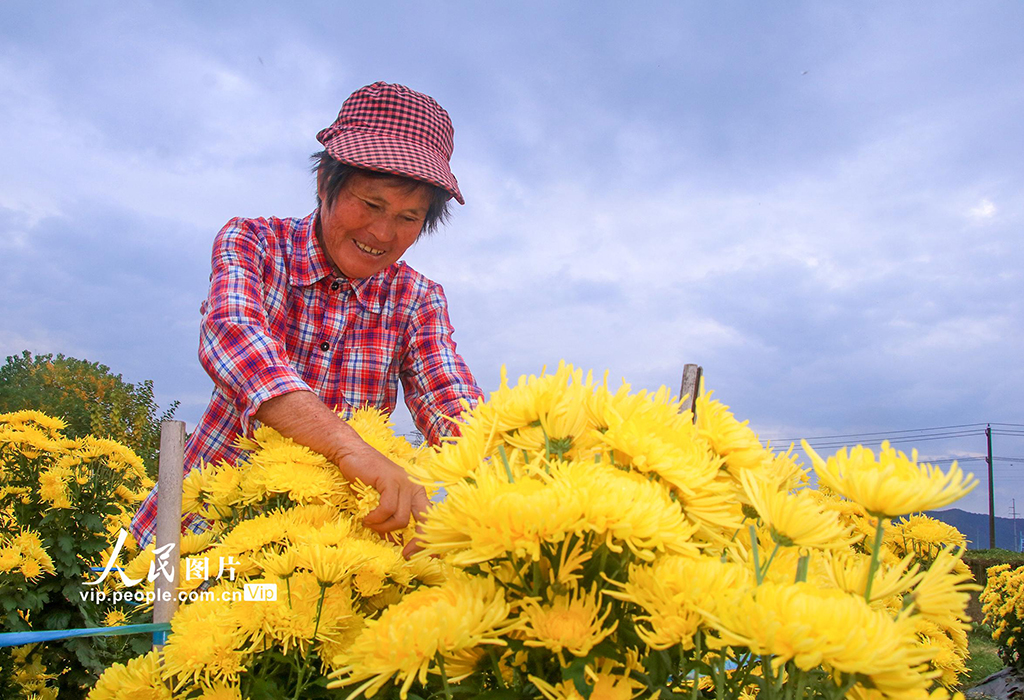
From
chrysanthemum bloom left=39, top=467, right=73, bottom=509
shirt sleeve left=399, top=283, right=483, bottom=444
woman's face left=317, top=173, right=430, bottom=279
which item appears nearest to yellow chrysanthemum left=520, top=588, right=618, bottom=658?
shirt sleeve left=399, top=283, right=483, bottom=444

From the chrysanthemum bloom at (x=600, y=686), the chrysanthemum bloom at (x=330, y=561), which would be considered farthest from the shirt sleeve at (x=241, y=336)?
the chrysanthemum bloom at (x=600, y=686)

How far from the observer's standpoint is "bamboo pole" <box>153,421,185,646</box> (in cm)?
142

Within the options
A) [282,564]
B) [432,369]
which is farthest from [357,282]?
[282,564]

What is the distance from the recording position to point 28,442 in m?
4.37

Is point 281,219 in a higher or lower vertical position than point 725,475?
higher

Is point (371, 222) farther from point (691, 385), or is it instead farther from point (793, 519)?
point (793, 519)

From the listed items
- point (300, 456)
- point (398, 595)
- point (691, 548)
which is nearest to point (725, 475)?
point (691, 548)

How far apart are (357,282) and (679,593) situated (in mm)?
1755

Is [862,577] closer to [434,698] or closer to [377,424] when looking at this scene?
[434,698]

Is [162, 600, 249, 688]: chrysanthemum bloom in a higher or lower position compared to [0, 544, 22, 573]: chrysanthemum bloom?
higher

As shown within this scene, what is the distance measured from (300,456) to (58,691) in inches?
143

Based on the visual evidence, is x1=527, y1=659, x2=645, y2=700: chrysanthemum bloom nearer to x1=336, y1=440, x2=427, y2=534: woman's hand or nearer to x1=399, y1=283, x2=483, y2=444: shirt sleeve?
x1=336, y1=440, x2=427, y2=534: woman's hand

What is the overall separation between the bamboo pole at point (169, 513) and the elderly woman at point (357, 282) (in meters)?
0.28

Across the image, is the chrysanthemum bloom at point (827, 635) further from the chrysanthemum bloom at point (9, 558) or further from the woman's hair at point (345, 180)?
the chrysanthemum bloom at point (9, 558)
